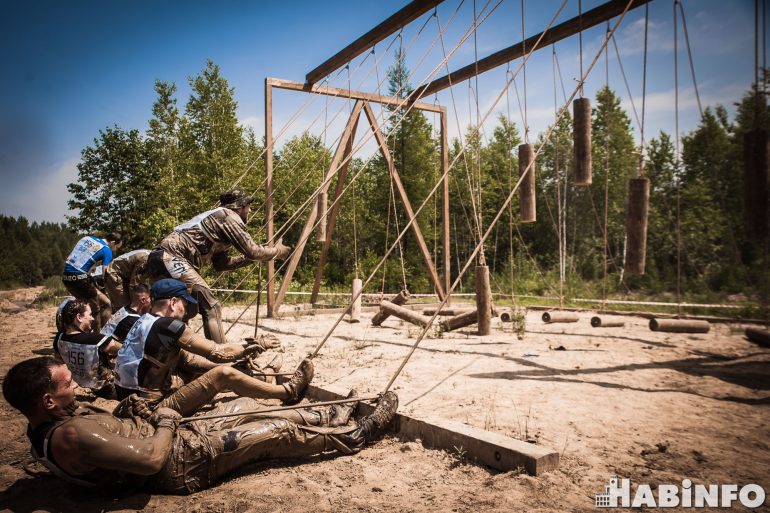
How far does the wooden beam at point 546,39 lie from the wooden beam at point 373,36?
0.97m

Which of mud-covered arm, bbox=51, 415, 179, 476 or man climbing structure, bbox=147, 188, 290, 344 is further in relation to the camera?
man climbing structure, bbox=147, 188, 290, 344

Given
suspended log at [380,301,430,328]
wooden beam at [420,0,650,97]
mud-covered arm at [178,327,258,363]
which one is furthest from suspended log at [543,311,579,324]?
mud-covered arm at [178,327,258,363]

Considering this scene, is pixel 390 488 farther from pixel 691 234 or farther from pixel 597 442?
pixel 691 234

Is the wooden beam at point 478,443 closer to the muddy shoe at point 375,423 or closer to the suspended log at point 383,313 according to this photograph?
the muddy shoe at point 375,423

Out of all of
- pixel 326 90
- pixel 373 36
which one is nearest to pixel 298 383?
pixel 373 36

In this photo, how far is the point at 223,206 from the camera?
18.0 feet

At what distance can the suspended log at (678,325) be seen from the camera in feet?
23.7

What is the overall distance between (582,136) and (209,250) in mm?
4222

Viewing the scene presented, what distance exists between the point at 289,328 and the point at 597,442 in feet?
20.1

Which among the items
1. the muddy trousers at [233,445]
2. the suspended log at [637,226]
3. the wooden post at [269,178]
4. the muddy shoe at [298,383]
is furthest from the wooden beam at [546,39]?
the muddy trousers at [233,445]

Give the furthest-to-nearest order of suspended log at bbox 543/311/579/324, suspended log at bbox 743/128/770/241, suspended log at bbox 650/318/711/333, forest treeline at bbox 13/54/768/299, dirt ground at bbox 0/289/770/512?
1. forest treeline at bbox 13/54/768/299
2. suspended log at bbox 543/311/579/324
3. suspended log at bbox 650/318/711/333
4. suspended log at bbox 743/128/770/241
5. dirt ground at bbox 0/289/770/512

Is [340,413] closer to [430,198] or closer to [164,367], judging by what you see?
[164,367]

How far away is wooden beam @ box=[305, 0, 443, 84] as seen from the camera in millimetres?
6582

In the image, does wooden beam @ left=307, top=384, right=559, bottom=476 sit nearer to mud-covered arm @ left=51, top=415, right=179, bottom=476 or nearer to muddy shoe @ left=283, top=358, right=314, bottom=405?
muddy shoe @ left=283, top=358, right=314, bottom=405
